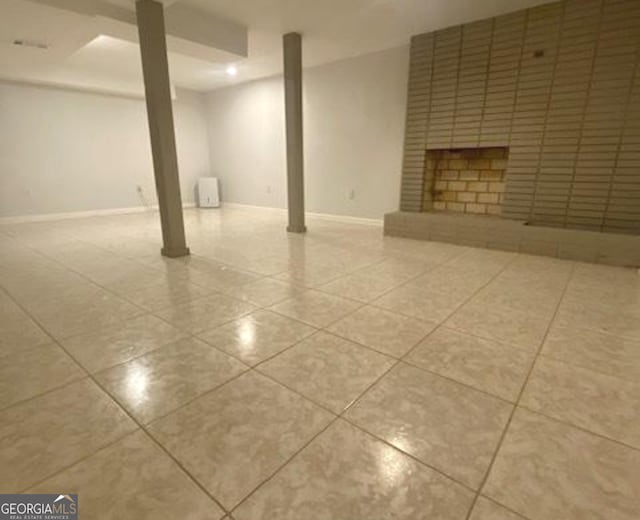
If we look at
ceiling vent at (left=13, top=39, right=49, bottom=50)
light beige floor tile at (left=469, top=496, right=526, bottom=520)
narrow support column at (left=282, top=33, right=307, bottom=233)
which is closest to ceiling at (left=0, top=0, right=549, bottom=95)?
ceiling vent at (left=13, top=39, right=49, bottom=50)

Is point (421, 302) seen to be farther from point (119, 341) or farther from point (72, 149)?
point (72, 149)

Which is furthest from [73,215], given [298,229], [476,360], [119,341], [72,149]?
[476,360]

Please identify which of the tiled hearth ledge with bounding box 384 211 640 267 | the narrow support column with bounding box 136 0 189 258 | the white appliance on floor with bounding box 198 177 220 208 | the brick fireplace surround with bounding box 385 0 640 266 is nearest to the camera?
the narrow support column with bounding box 136 0 189 258

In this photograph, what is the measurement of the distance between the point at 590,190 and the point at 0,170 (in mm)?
8131

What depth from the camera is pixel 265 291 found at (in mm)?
2566

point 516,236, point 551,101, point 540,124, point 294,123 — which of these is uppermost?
point 551,101

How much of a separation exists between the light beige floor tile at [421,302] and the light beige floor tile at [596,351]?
22.6 inches

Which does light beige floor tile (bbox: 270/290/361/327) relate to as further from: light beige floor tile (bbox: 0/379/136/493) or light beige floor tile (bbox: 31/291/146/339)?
light beige floor tile (bbox: 0/379/136/493)

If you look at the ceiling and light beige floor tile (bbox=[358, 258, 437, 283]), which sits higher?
the ceiling

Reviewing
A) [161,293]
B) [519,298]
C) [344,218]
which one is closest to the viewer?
[519,298]

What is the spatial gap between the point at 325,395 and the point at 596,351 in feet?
4.75

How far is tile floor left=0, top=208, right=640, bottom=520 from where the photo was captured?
98cm

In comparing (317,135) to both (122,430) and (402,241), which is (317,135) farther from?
(122,430)

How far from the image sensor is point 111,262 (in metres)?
3.35
